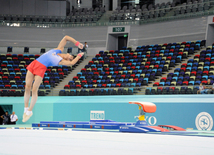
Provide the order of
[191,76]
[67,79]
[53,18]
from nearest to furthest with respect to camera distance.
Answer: [191,76] → [67,79] → [53,18]

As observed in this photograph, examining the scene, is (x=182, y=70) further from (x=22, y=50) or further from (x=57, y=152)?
(x=22, y=50)

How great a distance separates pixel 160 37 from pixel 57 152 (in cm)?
2536

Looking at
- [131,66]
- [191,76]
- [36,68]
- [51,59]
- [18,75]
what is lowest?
[18,75]

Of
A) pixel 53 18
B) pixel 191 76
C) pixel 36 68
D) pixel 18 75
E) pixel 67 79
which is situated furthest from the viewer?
pixel 53 18

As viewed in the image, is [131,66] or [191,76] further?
[131,66]

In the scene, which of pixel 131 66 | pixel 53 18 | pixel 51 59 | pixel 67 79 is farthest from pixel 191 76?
pixel 53 18

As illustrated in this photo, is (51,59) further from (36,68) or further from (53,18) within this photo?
(53,18)

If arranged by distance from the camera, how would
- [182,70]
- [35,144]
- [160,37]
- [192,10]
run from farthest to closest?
[160,37] → [192,10] → [182,70] → [35,144]

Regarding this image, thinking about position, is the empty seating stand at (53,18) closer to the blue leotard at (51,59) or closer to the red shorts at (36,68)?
the blue leotard at (51,59)

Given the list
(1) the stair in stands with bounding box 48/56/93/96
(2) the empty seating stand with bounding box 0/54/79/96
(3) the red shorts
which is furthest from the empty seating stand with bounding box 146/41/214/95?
(3) the red shorts

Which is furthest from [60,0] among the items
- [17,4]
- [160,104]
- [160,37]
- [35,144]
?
[35,144]

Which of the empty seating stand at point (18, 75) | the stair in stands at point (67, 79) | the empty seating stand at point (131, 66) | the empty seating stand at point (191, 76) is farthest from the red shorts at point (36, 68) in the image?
the empty seating stand at point (131, 66)

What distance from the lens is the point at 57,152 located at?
2842 millimetres

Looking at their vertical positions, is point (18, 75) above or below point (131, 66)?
below
